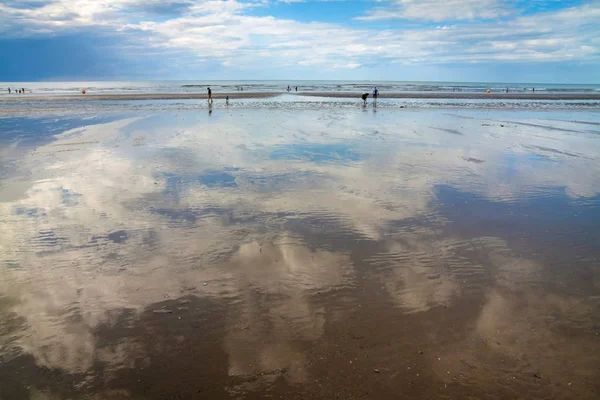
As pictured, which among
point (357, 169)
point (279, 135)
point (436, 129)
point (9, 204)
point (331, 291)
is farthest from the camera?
point (436, 129)

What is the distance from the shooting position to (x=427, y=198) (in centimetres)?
1163

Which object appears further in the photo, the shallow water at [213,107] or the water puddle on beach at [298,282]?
the shallow water at [213,107]

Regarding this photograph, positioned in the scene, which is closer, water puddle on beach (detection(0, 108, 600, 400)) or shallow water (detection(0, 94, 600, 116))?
water puddle on beach (detection(0, 108, 600, 400))

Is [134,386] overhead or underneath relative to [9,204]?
underneath

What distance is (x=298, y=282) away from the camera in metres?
6.95

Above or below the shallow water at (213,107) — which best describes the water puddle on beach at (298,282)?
below

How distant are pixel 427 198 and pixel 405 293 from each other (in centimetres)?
566

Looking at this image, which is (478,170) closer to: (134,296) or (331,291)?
(331,291)

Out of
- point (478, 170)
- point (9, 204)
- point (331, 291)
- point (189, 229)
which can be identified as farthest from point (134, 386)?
point (478, 170)

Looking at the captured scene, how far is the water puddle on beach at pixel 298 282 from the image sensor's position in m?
4.83

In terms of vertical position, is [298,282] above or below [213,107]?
below

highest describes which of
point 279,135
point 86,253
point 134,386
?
point 279,135

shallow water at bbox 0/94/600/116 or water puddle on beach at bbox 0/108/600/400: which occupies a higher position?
shallow water at bbox 0/94/600/116

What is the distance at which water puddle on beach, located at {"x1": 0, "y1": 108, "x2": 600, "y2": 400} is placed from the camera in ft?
15.9
